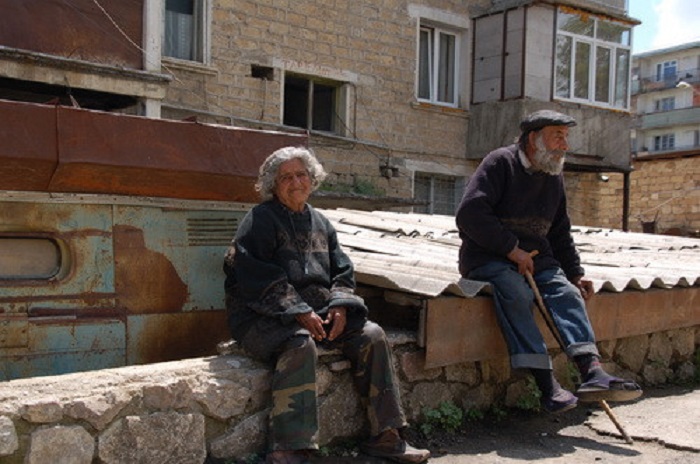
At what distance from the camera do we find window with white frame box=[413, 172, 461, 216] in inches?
630

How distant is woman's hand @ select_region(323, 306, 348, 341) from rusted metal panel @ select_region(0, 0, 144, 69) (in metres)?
6.41

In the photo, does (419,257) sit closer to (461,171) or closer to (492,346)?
(492,346)

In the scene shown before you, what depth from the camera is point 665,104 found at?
62188mm

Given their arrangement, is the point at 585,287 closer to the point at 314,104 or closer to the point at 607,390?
the point at 607,390

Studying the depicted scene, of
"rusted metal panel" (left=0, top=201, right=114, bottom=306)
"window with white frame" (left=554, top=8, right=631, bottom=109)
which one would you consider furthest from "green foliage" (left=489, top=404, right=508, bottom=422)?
Result: "window with white frame" (left=554, top=8, right=631, bottom=109)

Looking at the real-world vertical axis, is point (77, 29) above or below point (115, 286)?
above

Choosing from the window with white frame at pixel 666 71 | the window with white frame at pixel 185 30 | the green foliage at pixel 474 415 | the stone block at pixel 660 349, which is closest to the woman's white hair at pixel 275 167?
the green foliage at pixel 474 415

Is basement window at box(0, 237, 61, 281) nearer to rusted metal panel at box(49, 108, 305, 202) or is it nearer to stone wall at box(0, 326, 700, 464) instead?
rusted metal panel at box(49, 108, 305, 202)

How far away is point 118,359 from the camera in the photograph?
4465mm

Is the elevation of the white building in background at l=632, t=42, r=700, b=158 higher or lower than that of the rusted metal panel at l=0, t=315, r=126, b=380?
higher

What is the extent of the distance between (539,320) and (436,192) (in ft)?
37.8

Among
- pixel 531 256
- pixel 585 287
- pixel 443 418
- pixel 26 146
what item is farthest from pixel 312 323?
pixel 585 287

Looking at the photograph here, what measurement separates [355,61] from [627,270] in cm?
927

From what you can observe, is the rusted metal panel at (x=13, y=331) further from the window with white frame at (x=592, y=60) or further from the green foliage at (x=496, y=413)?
the window with white frame at (x=592, y=60)
